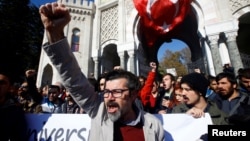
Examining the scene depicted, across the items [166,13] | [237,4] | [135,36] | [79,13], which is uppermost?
[79,13]

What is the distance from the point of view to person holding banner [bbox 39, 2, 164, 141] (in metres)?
1.24

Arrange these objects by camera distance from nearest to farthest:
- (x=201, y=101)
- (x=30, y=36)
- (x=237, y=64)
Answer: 1. (x=201, y=101)
2. (x=237, y=64)
3. (x=30, y=36)

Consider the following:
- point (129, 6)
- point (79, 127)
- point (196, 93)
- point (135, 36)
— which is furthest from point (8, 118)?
point (129, 6)

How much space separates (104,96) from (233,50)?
8498mm

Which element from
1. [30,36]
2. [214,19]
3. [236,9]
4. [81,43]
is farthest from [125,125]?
[30,36]

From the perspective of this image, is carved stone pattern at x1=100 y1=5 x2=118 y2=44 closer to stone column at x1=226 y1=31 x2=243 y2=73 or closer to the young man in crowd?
stone column at x1=226 y1=31 x2=243 y2=73

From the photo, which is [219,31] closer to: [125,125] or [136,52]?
[136,52]

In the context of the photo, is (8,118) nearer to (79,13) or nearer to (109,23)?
(109,23)

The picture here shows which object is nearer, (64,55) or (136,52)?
(64,55)

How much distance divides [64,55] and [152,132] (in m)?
0.98

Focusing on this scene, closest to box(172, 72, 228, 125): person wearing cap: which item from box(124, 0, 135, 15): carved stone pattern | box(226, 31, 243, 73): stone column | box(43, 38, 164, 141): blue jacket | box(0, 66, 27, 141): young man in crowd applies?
box(43, 38, 164, 141): blue jacket

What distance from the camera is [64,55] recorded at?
1.31 meters

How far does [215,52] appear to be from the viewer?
8148mm

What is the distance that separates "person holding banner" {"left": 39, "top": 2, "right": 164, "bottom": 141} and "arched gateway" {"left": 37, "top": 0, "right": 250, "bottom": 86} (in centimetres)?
782
